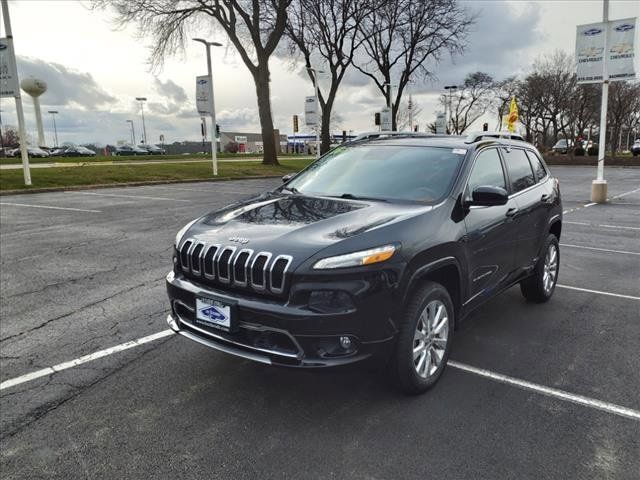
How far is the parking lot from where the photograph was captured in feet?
9.14

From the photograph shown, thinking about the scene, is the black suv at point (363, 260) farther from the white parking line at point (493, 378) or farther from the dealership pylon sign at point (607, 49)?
the dealership pylon sign at point (607, 49)

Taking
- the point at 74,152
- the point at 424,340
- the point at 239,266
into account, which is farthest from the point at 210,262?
the point at 74,152

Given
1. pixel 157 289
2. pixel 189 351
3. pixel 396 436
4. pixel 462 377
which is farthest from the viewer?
pixel 157 289

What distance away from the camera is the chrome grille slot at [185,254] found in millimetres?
3512

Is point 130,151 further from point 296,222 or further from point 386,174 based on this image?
point 296,222

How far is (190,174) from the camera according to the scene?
24375 mm

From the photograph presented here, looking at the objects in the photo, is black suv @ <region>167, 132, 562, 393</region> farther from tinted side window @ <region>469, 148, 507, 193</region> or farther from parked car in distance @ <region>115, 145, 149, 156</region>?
parked car in distance @ <region>115, 145, 149, 156</region>

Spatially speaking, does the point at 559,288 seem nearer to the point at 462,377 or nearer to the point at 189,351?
the point at 462,377

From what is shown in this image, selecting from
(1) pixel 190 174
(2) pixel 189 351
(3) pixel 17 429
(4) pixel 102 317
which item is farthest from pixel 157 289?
(1) pixel 190 174

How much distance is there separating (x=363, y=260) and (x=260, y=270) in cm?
61

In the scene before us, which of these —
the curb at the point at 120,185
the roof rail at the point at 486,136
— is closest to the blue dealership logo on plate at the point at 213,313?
Result: the roof rail at the point at 486,136

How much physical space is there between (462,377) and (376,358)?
1070 millimetres

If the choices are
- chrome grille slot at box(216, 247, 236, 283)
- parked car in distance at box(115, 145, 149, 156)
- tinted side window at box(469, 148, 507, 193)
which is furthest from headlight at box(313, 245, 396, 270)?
parked car in distance at box(115, 145, 149, 156)

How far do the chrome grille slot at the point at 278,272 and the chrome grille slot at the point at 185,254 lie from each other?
78 centimetres
